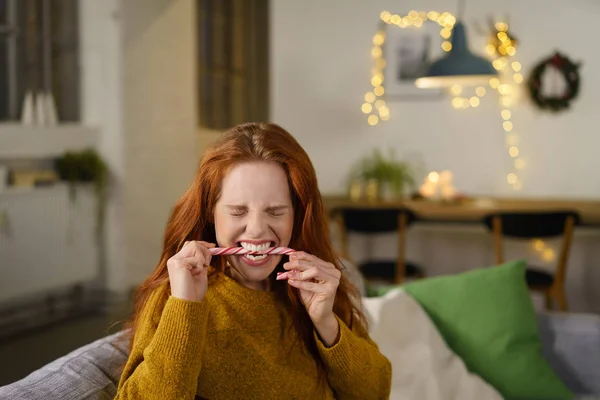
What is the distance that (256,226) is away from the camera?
3.85 ft

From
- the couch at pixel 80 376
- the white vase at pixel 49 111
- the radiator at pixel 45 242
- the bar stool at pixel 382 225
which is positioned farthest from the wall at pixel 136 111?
the couch at pixel 80 376

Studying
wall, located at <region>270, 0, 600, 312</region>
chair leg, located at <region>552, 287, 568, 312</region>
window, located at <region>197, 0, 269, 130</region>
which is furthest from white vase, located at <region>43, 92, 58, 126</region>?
chair leg, located at <region>552, 287, 568, 312</region>

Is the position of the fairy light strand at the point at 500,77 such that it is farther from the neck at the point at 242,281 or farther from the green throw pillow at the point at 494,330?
the neck at the point at 242,281

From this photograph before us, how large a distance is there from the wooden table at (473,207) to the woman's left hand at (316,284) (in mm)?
3255

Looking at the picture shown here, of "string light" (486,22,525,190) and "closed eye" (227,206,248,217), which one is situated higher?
"string light" (486,22,525,190)

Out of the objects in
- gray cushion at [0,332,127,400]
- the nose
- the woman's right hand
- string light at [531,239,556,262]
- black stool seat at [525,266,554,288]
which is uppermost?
the nose

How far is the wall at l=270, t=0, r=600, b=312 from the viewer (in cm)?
495

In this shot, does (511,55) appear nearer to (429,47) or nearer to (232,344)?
(429,47)

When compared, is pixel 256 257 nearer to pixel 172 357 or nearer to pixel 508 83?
pixel 172 357

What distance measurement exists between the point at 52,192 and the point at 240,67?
9.89 feet

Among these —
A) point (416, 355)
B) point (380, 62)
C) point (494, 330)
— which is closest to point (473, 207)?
point (380, 62)

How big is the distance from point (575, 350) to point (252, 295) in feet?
4.54

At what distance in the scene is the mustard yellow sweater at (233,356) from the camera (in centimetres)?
111

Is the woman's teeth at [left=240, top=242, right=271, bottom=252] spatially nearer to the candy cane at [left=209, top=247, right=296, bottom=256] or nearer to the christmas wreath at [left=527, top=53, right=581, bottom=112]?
the candy cane at [left=209, top=247, right=296, bottom=256]
